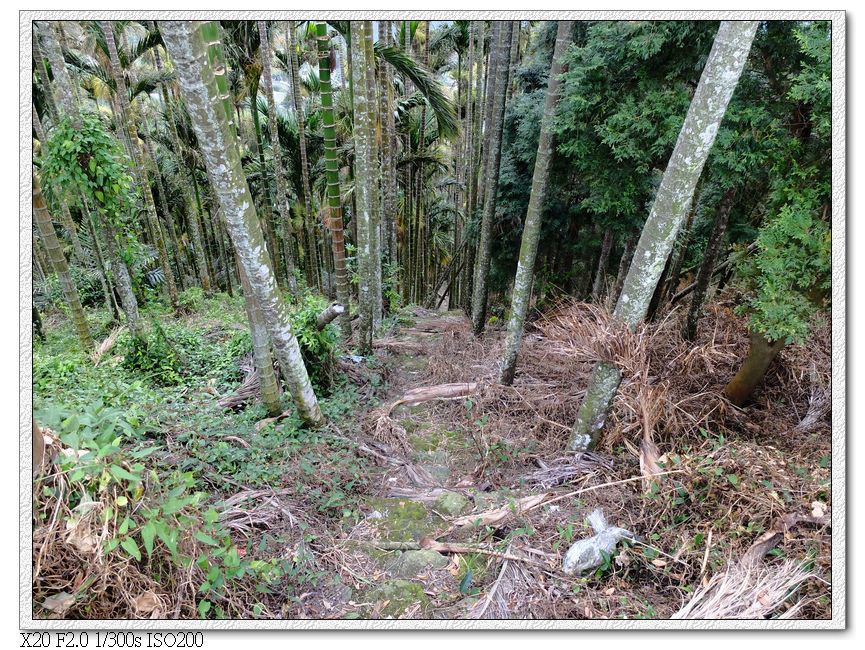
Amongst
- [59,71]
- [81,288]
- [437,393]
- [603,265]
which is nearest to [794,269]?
[437,393]

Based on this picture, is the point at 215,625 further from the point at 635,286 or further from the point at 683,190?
the point at 683,190

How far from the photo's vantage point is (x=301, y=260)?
680 inches

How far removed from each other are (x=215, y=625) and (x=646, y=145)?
19.1 ft

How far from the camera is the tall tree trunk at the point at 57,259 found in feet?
16.6

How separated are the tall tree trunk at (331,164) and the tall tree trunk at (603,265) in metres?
4.25

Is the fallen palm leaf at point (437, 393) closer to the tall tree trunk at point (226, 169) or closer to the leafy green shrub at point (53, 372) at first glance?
the tall tree trunk at point (226, 169)

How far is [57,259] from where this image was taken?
5340mm

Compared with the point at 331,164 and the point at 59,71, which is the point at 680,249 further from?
the point at 59,71

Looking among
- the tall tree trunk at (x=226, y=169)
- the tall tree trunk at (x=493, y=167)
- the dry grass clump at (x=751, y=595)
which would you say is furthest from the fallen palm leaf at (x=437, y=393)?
the dry grass clump at (x=751, y=595)

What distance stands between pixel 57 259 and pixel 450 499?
5.67m

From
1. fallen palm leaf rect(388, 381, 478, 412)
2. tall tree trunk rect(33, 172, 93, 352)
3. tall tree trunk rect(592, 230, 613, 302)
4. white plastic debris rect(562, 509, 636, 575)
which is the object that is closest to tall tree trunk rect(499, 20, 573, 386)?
fallen palm leaf rect(388, 381, 478, 412)

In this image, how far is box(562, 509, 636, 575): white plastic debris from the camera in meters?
2.85

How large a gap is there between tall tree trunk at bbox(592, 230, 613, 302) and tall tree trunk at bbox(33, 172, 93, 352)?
25.3 ft

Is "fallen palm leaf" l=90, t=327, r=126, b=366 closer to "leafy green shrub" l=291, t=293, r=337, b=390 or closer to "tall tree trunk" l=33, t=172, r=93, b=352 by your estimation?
"tall tree trunk" l=33, t=172, r=93, b=352
